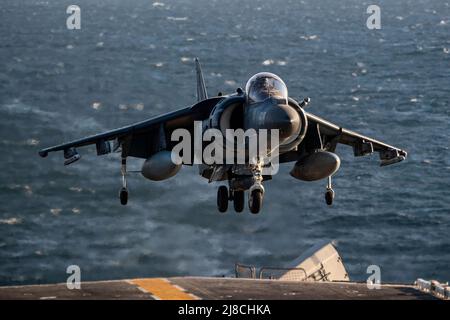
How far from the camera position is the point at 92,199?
287ft

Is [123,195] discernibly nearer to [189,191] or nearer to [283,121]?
[283,121]

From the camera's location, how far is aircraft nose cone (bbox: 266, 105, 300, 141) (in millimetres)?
37000

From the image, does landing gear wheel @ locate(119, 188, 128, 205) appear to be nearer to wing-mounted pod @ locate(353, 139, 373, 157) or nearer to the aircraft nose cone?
the aircraft nose cone

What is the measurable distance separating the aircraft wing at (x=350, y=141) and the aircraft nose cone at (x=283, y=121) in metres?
5.55

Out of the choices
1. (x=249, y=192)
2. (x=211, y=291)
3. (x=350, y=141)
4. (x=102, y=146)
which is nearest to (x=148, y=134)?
(x=102, y=146)

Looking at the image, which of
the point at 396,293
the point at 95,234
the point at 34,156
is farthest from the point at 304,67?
the point at 396,293

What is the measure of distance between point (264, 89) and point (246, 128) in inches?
65.3

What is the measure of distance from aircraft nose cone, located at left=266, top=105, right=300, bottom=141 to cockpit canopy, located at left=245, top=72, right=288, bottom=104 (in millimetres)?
1606

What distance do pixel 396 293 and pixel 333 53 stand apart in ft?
407

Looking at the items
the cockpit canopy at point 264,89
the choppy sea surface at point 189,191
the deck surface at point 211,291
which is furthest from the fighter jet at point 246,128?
the choppy sea surface at point 189,191

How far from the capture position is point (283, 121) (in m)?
37.0

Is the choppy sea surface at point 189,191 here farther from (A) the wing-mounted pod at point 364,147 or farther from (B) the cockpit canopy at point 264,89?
(B) the cockpit canopy at point 264,89
